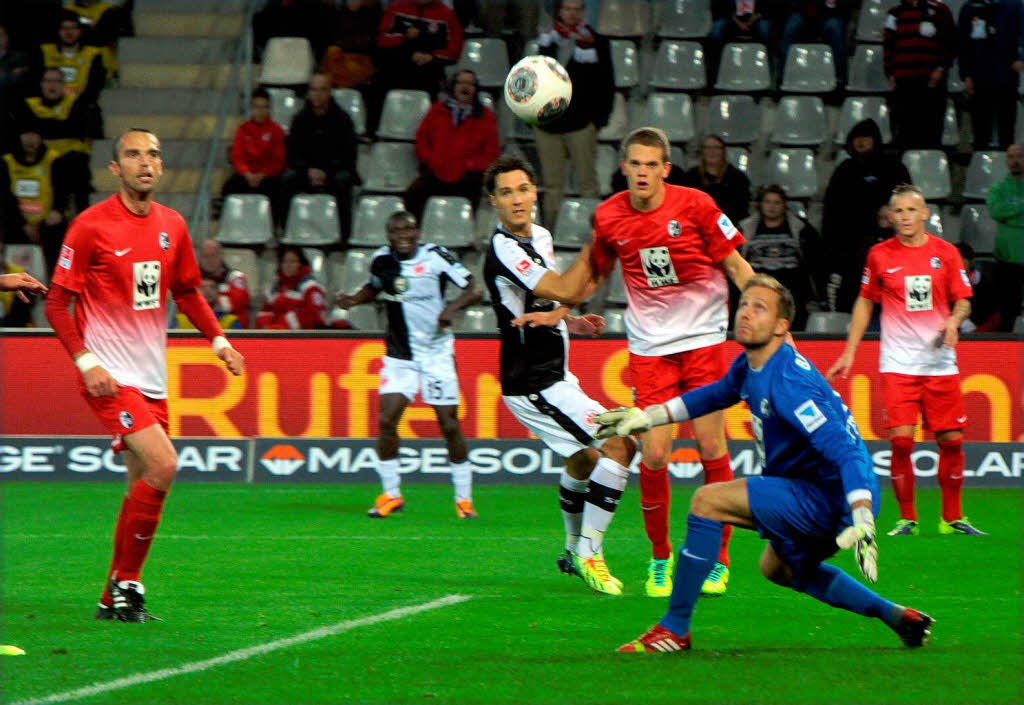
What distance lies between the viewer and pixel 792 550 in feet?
19.7

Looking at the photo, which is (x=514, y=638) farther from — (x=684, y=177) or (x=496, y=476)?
(x=684, y=177)

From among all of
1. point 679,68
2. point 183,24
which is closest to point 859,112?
point 679,68

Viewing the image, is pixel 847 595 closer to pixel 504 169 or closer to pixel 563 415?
pixel 563 415

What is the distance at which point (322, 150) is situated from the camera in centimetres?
1631

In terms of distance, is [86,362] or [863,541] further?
[86,362]

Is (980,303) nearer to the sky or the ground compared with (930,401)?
nearer to the sky

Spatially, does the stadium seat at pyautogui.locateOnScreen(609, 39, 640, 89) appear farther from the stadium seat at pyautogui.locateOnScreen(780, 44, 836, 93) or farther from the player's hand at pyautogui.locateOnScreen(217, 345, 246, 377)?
the player's hand at pyautogui.locateOnScreen(217, 345, 246, 377)

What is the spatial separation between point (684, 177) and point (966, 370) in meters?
3.34

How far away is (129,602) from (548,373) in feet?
8.20

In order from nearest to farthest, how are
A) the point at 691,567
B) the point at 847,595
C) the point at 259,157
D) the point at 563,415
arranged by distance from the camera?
the point at 691,567 < the point at 847,595 < the point at 563,415 < the point at 259,157

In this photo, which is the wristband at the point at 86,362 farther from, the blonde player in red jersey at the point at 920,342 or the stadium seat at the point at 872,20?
the stadium seat at the point at 872,20

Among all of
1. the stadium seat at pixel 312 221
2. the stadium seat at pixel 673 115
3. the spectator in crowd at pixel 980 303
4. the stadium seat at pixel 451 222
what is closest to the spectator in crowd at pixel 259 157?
the stadium seat at pixel 312 221

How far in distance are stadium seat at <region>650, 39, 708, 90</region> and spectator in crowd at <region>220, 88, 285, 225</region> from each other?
14.3 feet

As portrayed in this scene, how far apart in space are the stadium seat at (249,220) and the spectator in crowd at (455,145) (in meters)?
1.56
